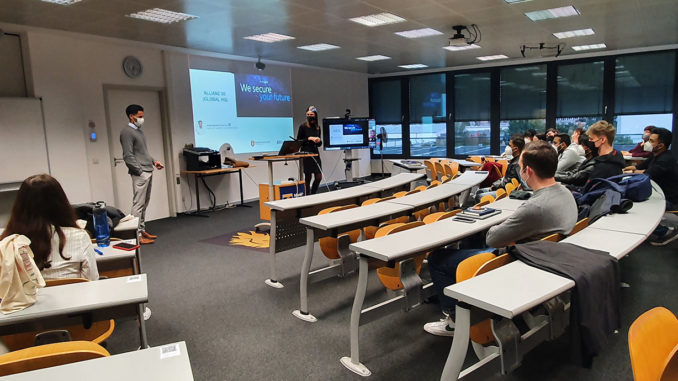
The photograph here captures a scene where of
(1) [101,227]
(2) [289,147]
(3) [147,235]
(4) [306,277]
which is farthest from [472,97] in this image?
(1) [101,227]

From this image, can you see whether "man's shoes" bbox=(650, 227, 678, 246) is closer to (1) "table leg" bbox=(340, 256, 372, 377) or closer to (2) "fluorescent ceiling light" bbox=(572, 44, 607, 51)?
(1) "table leg" bbox=(340, 256, 372, 377)

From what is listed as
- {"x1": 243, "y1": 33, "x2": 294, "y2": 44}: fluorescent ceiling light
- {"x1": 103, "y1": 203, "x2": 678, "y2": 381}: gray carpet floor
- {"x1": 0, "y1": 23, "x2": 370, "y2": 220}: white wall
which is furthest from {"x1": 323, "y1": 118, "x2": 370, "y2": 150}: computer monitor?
{"x1": 103, "y1": 203, "x2": 678, "y2": 381}: gray carpet floor

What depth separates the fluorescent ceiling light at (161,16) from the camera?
517cm

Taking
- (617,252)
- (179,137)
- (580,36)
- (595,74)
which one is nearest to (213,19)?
(179,137)

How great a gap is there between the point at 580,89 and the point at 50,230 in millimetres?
10513

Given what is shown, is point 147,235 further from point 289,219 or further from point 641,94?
point 641,94

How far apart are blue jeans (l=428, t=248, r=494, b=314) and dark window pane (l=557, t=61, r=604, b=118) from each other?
880 centimetres

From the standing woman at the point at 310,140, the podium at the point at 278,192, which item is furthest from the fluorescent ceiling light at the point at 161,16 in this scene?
the podium at the point at 278,192

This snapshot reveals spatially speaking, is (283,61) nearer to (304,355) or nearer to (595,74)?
(595,74)

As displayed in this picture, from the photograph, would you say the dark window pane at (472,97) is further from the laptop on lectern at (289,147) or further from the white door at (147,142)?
the white door at (147,142)

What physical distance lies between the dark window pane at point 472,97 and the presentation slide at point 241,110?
4.45 metres

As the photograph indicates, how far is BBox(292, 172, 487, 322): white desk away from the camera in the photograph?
309cm

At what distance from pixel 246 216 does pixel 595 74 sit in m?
8.16

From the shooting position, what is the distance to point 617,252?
6.82ft
